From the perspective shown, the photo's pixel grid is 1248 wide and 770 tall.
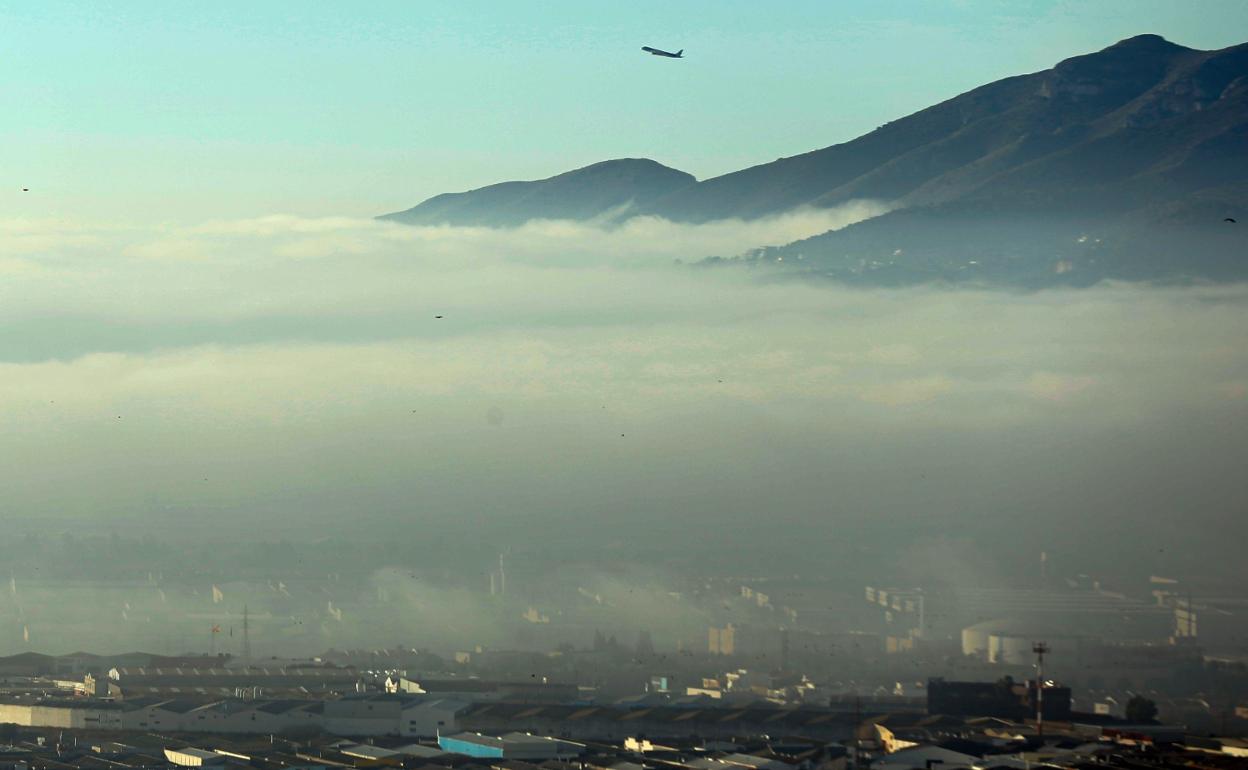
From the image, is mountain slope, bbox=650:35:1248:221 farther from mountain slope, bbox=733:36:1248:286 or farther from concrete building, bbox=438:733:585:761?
concrete building, bbox=438:733:585:761

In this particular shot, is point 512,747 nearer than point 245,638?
Yes

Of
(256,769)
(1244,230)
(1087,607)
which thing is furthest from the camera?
(1244,230)

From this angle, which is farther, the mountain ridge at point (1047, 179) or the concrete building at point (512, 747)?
the mountain ridge at point (1047, 179)

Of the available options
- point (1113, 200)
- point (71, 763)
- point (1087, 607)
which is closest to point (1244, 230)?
point (1113, 200)

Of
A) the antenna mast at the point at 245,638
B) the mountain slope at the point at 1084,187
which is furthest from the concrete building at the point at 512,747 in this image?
the mountain slope at the point at 1084,187

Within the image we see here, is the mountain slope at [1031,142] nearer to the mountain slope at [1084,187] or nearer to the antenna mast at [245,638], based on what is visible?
the mountain slope at [1084,187]

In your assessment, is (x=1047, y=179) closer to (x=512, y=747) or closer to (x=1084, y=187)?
(x=1084, y=187)

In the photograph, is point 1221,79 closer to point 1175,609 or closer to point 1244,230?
point 1244,230

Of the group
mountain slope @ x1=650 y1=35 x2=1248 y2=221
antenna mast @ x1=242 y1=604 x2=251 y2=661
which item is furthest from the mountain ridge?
antenna mast @ x1=242 y1=604 x2=251 y2=661

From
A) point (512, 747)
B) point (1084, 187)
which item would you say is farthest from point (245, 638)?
point (1084, 187)

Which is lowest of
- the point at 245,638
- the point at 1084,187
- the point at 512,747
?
the point at 245,638

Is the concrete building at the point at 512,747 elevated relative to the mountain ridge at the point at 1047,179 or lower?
lower
